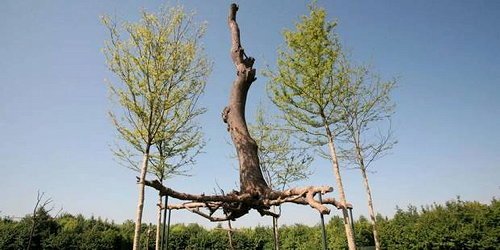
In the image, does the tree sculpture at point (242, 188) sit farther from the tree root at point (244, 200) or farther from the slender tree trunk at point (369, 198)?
the slender tree trunk at point (369, 198)

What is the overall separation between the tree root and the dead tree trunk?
127 mm

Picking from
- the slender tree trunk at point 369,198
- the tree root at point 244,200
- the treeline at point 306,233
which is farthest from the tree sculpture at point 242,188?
the slender tree trunk at point 369,198

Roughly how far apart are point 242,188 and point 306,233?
16352mm

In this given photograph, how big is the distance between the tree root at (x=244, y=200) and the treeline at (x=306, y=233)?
424cm

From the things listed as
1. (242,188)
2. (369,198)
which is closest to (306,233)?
(369,198)

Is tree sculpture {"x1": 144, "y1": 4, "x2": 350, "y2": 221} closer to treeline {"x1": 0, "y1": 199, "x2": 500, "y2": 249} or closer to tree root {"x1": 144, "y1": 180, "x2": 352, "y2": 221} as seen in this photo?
tree root {"x1": 144, "y1": 180, "x2": 352, "y2": 221}

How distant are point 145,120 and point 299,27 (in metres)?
6.04

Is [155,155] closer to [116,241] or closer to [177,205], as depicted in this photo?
[177,205]

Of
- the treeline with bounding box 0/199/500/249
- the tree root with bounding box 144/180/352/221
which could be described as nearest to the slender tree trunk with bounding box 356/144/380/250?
Result: the treeline with bounding box 0/199/500/249

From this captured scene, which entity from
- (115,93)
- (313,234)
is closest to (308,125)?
(115,93)

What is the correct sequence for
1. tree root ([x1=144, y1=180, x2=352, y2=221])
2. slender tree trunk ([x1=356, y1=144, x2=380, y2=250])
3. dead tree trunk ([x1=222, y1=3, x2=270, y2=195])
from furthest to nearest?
slender tree trunk ([x1=356, y1=144, x2=380, y2=250]) < dead tree trunk ([x1=222, y1=3, x2=270, y2=195]) < tree root ([x1=144, y1=180, x2=352, y2=221])

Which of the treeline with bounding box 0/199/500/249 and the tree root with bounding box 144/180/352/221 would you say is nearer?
the tree root with bounding box 144/180/352/221

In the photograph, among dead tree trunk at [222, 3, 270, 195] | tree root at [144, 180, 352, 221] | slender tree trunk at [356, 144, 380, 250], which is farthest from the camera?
slender tree trunk at [356, 144, 380, 250]

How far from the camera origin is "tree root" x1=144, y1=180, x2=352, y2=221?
307 cm
